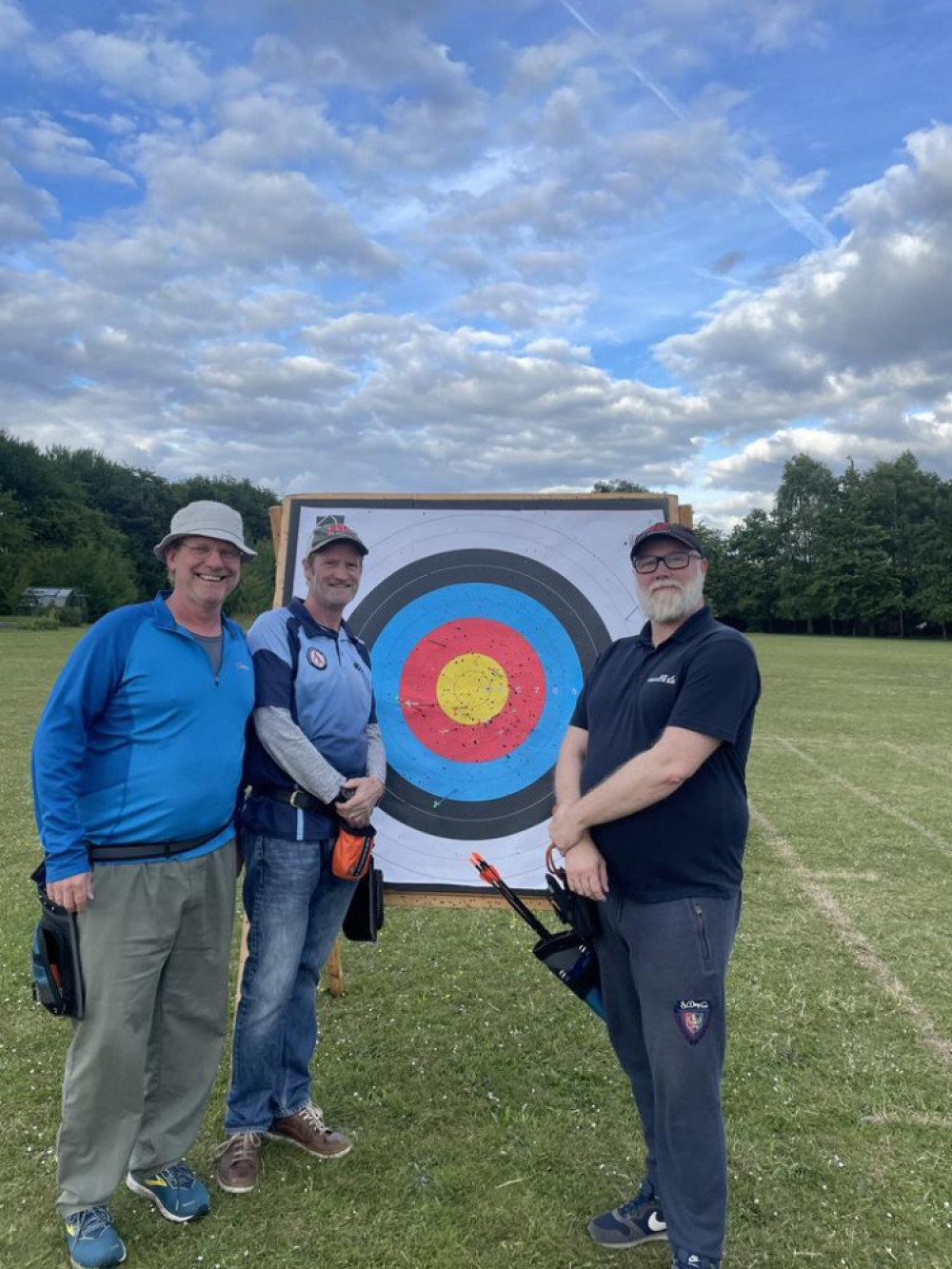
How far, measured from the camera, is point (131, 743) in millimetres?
2176

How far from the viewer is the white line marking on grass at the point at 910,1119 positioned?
2904mm

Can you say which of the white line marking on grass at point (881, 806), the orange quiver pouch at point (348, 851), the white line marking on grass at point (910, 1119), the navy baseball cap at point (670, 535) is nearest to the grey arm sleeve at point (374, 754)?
the orange quiver pouch at point (348, 851)

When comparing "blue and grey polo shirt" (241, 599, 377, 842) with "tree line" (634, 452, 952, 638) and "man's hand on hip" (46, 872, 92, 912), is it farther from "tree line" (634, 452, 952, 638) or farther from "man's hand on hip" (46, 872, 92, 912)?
"tree line" (634, 452, 952, 638)

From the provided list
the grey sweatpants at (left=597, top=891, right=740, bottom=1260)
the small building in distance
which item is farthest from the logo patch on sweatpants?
the small building in distance

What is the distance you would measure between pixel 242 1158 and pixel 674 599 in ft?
7.09

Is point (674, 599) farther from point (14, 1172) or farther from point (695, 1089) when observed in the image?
point (14, 1172)

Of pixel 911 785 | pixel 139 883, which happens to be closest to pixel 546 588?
pixel 139 883

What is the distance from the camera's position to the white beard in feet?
6.89

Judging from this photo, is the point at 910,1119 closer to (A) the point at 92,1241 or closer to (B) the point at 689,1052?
(B) the point at 689,1052

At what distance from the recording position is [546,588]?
11.6 feet

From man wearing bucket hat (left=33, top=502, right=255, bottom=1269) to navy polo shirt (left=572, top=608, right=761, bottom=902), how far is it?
111 cm

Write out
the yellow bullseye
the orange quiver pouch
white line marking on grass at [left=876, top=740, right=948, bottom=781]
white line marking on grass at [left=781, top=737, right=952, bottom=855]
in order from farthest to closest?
white line marking on grass at [left=876, top=740, right=948, bottom=781], white line marking on grass at [left=781, top=737, right=952, bottom=855], the yellow bullseye, the orange quiver pouch

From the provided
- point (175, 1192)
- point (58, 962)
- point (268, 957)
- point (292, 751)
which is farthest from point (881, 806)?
point (58, 962)

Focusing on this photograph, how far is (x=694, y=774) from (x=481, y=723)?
1.61 meters
